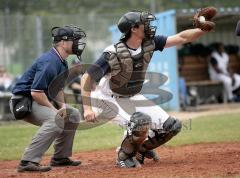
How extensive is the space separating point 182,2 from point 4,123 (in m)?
13.2

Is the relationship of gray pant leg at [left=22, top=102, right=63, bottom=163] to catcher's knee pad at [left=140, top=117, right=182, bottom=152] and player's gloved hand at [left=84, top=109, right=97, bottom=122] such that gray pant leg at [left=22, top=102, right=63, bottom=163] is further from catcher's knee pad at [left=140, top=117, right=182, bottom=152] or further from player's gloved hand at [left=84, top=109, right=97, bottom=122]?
catcher's knee pad at [left=140, top=117, right=182, bottom=152]

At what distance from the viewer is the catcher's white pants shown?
7.84m

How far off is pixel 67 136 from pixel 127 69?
121 cm

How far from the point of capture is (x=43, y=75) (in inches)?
292

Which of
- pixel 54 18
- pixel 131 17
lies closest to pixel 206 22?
pixel 131 17

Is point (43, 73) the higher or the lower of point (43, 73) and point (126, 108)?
the higher

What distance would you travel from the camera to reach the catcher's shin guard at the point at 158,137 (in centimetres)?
776

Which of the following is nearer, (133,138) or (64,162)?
(133,138)

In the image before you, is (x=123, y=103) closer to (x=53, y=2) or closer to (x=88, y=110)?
(x=88, y=110)

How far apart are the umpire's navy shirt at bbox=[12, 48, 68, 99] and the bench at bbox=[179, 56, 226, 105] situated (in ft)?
35.7

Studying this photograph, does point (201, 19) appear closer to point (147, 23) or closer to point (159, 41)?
point (159, 41)

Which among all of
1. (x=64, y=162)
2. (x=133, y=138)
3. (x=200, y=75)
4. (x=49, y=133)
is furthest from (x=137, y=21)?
(x=200, y=75)

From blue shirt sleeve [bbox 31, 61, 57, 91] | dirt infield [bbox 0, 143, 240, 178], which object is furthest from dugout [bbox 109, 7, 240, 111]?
blue shirt sleeve [bbox 31, 61, 57, 91]

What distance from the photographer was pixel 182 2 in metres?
26.7
